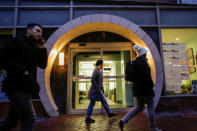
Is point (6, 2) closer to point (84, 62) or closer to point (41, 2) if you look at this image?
point (41, 2)

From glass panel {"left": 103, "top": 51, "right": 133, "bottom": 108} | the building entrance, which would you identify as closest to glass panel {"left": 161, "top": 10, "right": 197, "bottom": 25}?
the building entrance

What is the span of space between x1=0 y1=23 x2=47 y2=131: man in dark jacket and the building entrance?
4.58 meters

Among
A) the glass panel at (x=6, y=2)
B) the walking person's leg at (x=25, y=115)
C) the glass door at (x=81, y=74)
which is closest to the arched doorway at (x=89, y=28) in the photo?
the glass door at (x=81, y=74)

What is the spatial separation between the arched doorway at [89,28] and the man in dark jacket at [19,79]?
3.49m

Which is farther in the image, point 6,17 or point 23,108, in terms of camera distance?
point 6,17

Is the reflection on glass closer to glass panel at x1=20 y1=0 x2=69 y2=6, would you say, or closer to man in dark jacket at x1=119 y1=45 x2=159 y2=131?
glass panel at x1=20 y1=0 x2=69 y2=6

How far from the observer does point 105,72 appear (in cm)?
691

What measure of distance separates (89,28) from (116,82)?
8.46 feet

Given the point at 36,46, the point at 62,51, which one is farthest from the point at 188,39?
the point at 36,46

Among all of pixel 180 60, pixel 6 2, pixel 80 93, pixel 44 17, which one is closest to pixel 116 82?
pixel 80 93

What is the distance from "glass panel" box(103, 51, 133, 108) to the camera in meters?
6.75

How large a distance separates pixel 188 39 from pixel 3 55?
6611mm

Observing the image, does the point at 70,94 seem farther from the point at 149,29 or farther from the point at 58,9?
the point at 149,29

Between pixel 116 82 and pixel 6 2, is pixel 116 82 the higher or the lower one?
the lower one
